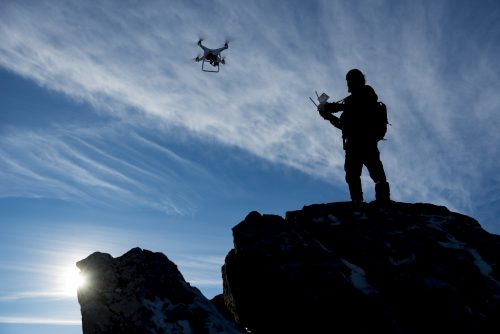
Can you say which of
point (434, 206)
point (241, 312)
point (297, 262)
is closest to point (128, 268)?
point (241, 312)

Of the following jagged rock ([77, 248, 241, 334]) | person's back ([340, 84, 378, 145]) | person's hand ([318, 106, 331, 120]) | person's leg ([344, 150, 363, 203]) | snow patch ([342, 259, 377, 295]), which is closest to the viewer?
jagged rock ([77, 248, 241, 334])

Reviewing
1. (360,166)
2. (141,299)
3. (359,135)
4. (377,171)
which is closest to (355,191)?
(360,166)

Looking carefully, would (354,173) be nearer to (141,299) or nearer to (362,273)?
(362,273)

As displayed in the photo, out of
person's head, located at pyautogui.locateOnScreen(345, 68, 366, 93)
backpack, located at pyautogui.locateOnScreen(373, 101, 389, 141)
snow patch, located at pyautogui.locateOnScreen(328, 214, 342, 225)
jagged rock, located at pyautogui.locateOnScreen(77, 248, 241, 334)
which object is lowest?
jagged rock, located at pyautogui.locateOnScreen(77, 248, 241, 334)

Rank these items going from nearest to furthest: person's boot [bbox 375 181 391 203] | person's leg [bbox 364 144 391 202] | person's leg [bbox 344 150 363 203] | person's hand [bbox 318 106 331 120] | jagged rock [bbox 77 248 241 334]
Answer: jagged rock [bbox 77 248 241 334]
person's boot [bbox 375 181 391 203]
person's leg [bbox 364 144 391 202]
person's leg [bbox 344 150 363 203]
person's hand [bbox 318 106 331 120]

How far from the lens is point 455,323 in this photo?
7.22 m

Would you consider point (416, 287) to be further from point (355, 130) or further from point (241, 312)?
point (355, 130)

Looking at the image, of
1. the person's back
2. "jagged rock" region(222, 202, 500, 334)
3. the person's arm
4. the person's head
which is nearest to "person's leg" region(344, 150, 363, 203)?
the person's back

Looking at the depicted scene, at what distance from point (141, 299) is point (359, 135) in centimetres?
733

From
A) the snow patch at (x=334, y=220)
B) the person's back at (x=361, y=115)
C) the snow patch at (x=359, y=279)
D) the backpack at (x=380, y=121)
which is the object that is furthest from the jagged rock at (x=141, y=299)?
the backpack at (x=380, y=121)

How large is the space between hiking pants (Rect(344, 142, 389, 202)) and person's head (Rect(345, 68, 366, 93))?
1702mm

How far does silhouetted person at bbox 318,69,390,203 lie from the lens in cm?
1175

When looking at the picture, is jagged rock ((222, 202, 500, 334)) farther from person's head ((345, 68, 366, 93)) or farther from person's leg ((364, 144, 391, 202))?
person's head ((345, 68, 366, 93))

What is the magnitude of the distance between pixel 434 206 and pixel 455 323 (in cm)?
452
